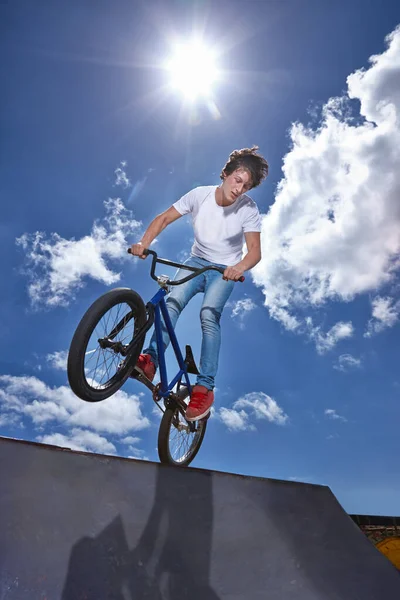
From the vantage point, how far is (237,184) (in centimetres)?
446

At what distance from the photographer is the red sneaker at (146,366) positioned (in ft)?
12.7

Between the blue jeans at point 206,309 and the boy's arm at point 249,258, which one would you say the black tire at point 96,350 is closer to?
the blue jeans at point 206,309

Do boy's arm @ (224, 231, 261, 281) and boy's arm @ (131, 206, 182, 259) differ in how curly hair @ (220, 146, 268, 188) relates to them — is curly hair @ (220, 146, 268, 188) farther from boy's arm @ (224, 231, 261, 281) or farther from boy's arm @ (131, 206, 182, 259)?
boy's arm @ (131, 206, 182, 259)

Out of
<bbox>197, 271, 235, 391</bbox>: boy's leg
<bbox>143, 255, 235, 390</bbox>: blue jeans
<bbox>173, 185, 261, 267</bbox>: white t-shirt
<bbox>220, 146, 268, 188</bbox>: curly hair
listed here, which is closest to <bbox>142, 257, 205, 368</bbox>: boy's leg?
<bbox>143, 255, 235, 390</bbox>: blue jeans

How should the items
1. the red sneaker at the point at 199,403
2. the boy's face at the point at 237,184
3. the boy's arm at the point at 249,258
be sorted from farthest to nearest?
1. the boy's face at the point at 237,184
2. the red sneaker at the point at 199,403
3. the boy's arm at the point at 249,258

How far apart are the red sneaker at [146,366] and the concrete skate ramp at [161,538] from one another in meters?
1.61

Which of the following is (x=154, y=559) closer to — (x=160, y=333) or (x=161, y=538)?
(x=161, y=538)

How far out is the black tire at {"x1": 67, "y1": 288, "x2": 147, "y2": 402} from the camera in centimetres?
312

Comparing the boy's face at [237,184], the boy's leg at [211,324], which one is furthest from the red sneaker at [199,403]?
the boy's face at [237,184]

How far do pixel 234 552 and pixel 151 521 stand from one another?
450 millimetres

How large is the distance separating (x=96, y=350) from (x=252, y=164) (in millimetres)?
2599

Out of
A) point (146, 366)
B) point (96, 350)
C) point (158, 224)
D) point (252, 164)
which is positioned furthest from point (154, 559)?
point (252, 164)

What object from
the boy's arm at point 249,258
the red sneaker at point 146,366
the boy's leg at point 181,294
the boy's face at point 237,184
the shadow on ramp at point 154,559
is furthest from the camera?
the boy's face at point 237,184

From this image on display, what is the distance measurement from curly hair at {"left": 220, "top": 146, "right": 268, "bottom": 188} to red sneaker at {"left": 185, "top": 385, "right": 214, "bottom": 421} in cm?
227
